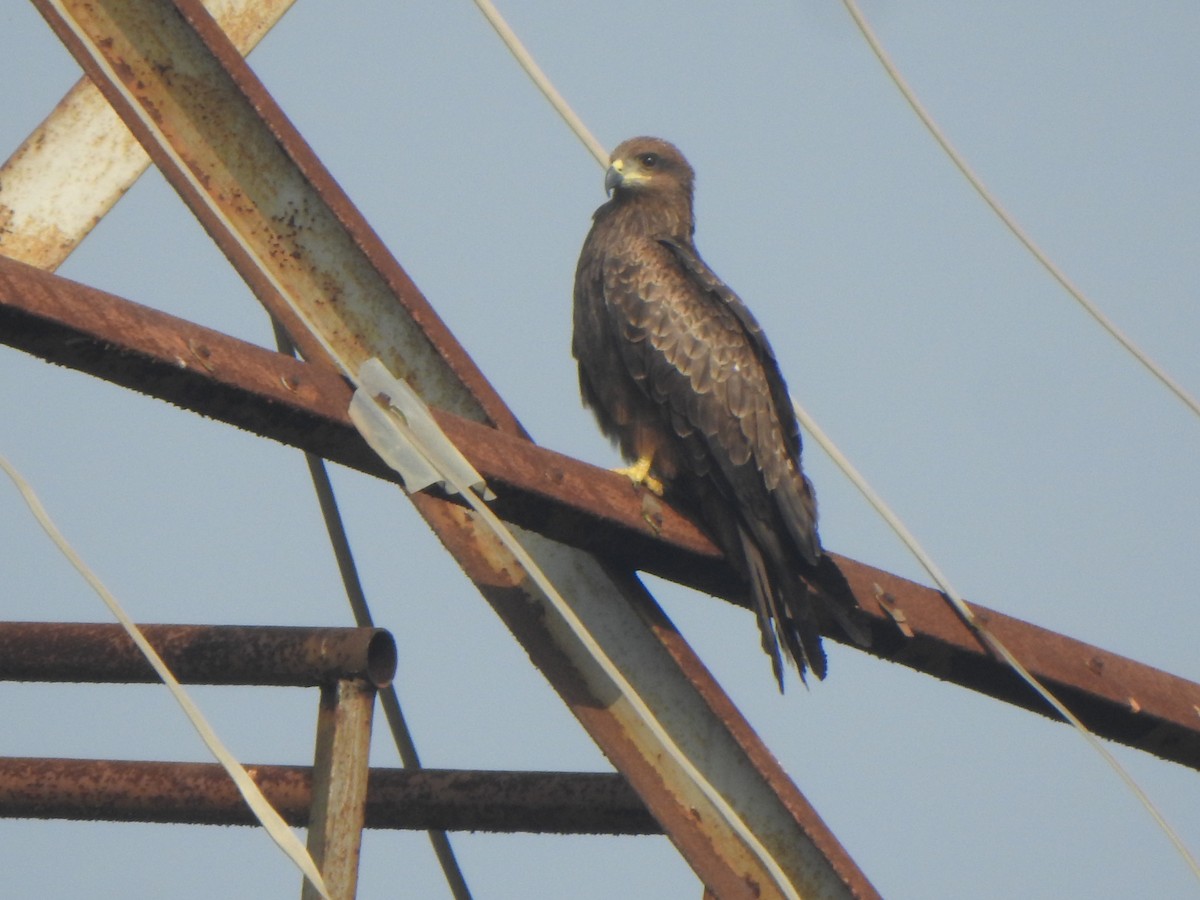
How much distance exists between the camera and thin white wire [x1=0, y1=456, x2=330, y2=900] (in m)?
3.57

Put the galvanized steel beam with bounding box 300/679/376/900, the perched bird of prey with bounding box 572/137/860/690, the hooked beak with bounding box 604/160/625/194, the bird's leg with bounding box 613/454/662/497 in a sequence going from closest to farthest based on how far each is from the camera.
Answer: the galvanized steel beam with bounding box 300/679/376/900 < the perched bird of prey with bounding box 572/137/860/690 < the bird's leg with bounding box 613/454/662/497 < the hooked beak with bounding box 604/160/625/194

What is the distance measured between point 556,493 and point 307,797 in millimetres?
1210

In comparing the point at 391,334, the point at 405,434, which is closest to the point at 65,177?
the point at 391,334

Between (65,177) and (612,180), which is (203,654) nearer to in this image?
(65,177)

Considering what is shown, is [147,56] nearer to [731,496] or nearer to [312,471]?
[312,471]

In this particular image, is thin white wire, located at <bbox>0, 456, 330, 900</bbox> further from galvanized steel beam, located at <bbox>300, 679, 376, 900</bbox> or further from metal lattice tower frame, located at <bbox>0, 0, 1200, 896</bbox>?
metal lattice tower frame, located at <bbox>0, 0, 1200, 896</bbox>

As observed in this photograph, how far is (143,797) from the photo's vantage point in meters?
4.73

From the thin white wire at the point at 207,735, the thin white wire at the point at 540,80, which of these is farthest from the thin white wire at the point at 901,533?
the thin white wire at the point at 207,735

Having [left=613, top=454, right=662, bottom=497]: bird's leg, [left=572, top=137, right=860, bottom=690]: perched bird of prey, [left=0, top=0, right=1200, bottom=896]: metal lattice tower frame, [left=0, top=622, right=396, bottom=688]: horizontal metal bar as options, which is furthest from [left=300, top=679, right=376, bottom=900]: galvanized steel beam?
[left=613, top=454, right=662, bottom=497]: bird's leg

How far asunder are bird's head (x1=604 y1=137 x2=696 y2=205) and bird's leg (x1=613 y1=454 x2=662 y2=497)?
1.58 metres

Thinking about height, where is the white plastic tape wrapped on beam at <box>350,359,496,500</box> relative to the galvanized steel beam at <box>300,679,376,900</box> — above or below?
above

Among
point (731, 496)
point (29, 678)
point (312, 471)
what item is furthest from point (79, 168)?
point (731, 496)

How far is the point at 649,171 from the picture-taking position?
25.0ft

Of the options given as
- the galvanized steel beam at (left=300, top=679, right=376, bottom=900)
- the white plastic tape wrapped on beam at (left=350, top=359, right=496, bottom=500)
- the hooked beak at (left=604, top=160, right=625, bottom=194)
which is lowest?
the galvanized steel beam at (left=300, top=679, right=376, bottom=900)
